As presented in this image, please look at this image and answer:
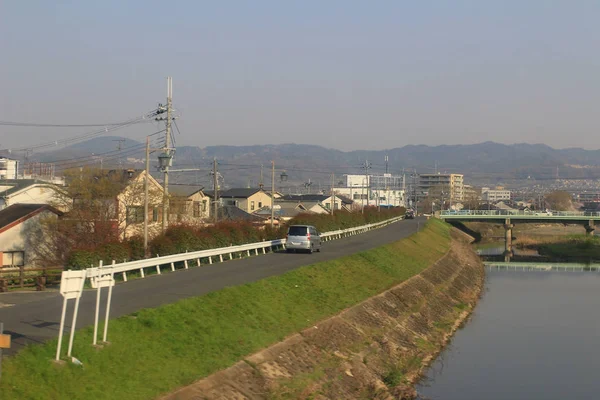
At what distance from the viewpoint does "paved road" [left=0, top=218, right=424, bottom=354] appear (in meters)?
17.3

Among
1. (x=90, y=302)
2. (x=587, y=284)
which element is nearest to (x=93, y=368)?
(x=90, y=302)

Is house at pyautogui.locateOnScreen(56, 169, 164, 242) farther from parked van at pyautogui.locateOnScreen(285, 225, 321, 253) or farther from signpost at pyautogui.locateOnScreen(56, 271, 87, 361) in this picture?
signpost at pyautogui.locateOnScreen(56, 271, 87, 361)

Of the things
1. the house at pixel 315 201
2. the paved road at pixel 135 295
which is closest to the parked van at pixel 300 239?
the paved road at pixel 135 295

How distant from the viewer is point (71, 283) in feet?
45.0

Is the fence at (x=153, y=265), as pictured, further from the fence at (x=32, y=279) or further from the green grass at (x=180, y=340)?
the green grass at (x=180, y=340)

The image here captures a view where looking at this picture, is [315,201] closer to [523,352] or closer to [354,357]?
[523,352]

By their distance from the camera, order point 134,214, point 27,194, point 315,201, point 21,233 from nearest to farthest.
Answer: point 21,233, point 134,214, point 27,194, point 315,201

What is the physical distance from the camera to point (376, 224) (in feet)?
282

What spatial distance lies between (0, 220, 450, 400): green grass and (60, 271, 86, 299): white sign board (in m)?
1.26

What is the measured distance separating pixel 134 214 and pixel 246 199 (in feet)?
154

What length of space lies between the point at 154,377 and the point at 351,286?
17963 mm

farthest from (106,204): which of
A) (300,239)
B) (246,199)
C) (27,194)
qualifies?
(246,199)

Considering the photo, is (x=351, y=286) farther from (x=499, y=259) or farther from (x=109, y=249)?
(x=499, y=259)

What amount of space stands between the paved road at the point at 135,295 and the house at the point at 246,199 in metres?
57.2
